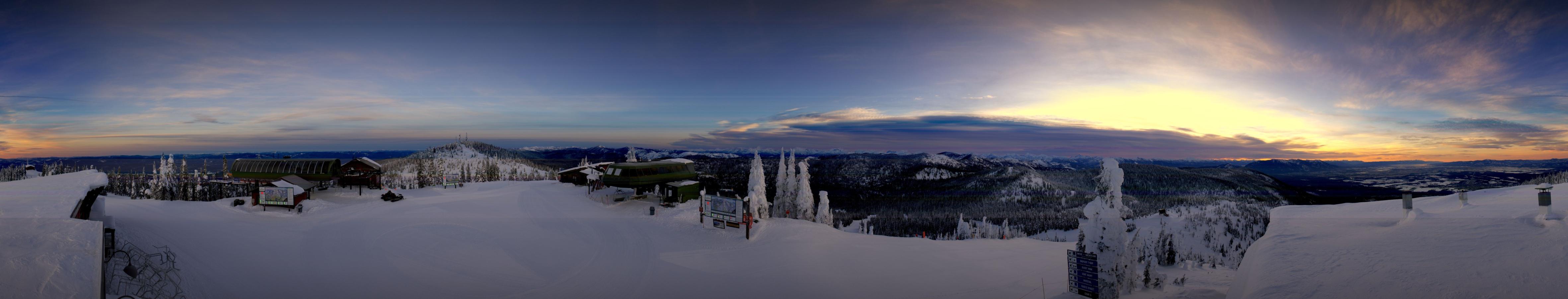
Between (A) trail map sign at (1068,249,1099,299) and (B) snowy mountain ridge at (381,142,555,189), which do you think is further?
(B) snowy mountain ridge at (381,142,555,189)

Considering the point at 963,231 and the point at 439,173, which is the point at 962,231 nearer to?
the point at 963,231

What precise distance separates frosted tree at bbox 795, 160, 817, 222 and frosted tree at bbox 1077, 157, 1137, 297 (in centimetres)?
3408

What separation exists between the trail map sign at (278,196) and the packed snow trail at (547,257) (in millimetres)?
492

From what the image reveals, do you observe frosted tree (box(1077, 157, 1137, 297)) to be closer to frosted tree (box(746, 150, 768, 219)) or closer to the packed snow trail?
the packed snow trail

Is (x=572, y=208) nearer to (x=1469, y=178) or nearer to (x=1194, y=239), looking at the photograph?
(x=1194, y=239)

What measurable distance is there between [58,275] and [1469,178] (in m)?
125

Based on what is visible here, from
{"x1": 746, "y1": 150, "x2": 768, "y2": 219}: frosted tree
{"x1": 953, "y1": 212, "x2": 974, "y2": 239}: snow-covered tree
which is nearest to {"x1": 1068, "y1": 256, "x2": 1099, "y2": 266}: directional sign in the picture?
{"x1": 746, "y1": 150, "x2": 768, "y2": 219}: frosted tree

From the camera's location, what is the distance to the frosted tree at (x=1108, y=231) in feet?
43.6

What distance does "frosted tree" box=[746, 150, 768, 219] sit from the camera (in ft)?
109

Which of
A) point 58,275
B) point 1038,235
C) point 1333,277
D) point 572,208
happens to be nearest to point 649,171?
point 572,208

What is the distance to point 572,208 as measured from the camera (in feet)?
101

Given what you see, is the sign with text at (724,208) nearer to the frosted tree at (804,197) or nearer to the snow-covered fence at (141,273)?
the snow-covered fence at (141,273)

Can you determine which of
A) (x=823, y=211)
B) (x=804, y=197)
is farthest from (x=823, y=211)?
(x=804, y=197)

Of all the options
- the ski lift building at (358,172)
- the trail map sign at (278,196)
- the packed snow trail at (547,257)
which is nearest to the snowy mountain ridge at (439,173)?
the ski lift building at (358,172)
